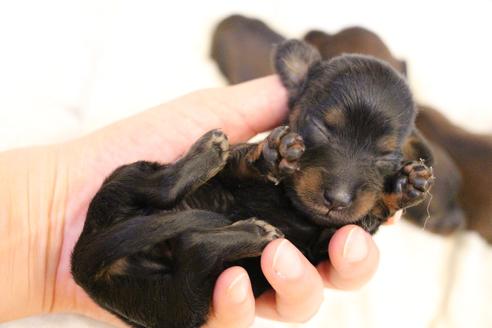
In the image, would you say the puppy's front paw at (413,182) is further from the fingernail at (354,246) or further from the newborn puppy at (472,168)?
the newborn puppy at (472,168)

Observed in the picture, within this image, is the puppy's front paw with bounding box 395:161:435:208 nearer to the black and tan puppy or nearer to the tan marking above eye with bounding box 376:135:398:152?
the tan marking above eye with bounding box 376:135:398:152

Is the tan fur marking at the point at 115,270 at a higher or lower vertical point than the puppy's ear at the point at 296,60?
lower

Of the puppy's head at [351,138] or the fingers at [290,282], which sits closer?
the fingers at [290,282]

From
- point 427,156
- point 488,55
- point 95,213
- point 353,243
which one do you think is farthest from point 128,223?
point 488,55

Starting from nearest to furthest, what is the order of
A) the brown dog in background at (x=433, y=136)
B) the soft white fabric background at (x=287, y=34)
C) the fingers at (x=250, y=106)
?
1. the fingers at (x=250, y=106)
2. the soft white fabric background at (x=287, y=34)
3. the brown dog in background at (x=433, y=136)

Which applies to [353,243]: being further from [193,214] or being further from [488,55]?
Answer: [488,55]

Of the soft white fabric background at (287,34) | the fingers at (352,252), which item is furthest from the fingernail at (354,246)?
the soft white fabric background at (287,34)

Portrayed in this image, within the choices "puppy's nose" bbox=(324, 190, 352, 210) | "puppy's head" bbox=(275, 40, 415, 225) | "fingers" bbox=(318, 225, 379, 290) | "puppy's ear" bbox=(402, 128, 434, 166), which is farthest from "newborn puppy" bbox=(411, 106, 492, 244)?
"puppy's nose" bbox=(324, 190, 352, 210)
